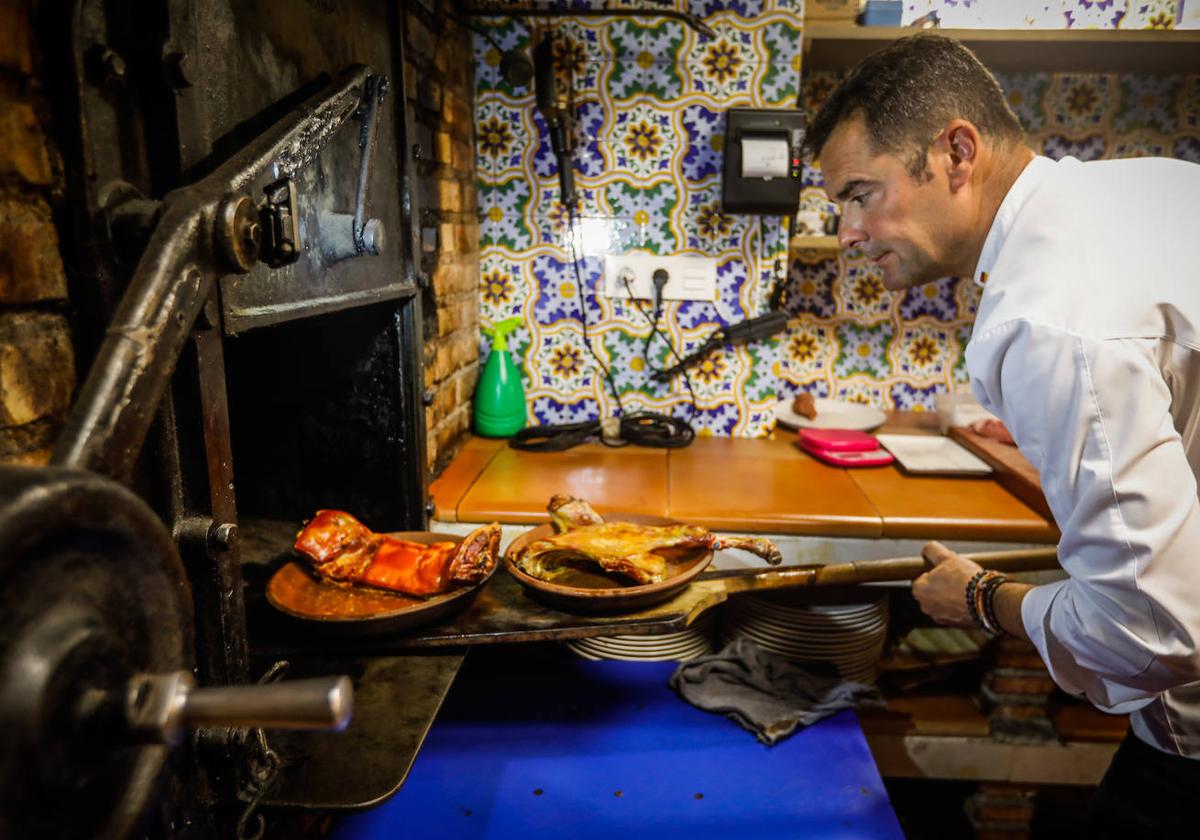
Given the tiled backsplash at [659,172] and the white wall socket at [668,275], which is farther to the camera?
the white wall socket at [668,275]

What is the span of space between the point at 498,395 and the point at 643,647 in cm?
108

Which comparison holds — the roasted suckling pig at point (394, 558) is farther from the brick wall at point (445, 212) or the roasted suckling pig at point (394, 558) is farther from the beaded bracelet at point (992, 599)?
the beaded bracelet at point (992, 599)

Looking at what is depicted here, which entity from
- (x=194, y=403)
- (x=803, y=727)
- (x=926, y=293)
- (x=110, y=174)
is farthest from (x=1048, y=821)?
(x=110, y=174)

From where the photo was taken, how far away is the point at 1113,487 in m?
1.13

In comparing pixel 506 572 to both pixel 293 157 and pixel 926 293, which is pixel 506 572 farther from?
pixel 926 293

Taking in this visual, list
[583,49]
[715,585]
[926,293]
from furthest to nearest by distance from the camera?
[926,293], [583,49], [715,585]

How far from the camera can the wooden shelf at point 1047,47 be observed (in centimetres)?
249

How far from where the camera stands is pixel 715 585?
1.45m

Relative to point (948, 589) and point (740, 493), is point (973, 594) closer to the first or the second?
point (948, 589)

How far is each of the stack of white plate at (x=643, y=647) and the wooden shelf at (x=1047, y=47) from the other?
2014mm

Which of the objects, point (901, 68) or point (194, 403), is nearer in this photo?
point (194, 403)

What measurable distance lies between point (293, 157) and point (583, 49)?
181cm

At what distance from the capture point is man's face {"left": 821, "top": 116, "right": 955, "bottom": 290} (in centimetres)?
152

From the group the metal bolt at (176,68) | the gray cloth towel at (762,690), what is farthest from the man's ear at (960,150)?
the metal bolt at (176,68)
